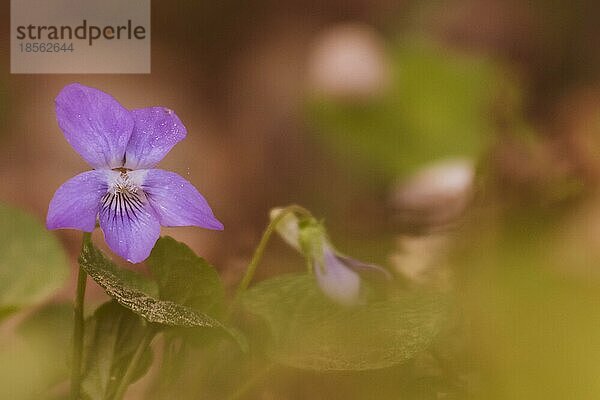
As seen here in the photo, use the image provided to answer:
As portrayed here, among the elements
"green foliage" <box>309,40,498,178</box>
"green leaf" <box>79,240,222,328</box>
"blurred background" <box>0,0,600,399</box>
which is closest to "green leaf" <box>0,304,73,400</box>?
"blurred background" <box>0,0,600,399</box>

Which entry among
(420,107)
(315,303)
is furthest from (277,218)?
(420,107)

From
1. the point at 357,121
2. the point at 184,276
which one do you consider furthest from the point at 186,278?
the point at 357,121

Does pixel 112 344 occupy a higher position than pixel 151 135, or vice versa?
pixel 151 135

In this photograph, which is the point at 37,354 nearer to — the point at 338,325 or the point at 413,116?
the point at 338,325

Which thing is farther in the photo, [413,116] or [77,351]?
[413,116]

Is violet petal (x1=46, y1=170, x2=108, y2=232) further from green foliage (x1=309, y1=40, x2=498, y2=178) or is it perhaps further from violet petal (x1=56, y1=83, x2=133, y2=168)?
green foliage (x1=309, y1=40, x2=498, y2=178)

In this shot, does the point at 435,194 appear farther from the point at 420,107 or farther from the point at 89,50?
the point at 89,50

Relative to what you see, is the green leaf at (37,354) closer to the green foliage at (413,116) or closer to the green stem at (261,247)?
the green stem at (261,247)
